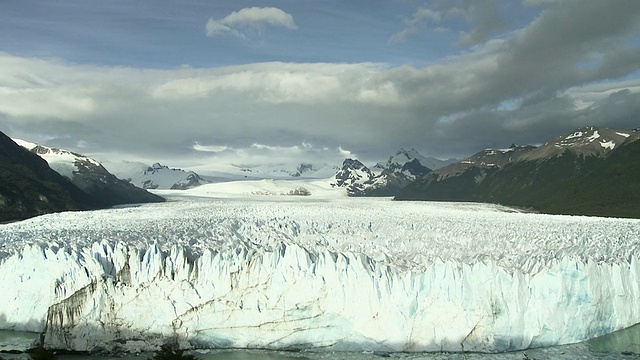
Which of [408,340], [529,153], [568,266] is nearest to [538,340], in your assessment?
[568,266]

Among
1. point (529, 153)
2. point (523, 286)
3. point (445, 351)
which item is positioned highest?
point (529, 153)

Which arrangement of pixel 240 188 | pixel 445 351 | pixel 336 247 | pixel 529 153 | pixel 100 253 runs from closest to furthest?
pixel 445 351, pixel 100 253, pixel 336 247, pixel 529 153, pixel 240 188

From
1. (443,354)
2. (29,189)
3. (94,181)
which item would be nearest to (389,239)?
(443,354)

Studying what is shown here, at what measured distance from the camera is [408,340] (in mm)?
19047

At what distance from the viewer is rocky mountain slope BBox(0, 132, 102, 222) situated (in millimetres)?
63656

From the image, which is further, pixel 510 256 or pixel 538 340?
pixel 510 256

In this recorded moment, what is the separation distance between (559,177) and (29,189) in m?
113

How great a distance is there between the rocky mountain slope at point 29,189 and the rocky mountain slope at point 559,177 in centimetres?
7545

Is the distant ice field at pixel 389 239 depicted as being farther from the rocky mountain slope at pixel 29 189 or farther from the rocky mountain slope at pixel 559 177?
the rocky mountain slope at pixel 559 177

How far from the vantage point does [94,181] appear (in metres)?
105

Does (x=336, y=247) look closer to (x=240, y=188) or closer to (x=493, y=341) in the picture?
(x=493, y=341)

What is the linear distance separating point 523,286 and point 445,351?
13.3 feet

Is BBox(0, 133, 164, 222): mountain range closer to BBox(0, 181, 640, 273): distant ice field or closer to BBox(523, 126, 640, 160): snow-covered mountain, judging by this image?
BBox(0, 181, 640, 273): distant ice field

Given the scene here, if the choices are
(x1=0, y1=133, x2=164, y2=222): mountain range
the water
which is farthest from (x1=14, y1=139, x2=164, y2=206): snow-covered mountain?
the water
